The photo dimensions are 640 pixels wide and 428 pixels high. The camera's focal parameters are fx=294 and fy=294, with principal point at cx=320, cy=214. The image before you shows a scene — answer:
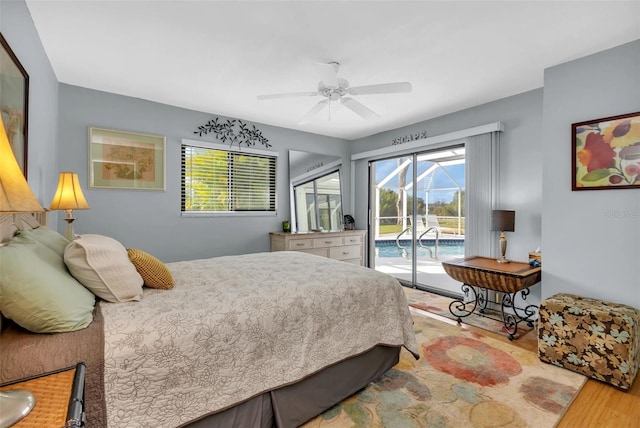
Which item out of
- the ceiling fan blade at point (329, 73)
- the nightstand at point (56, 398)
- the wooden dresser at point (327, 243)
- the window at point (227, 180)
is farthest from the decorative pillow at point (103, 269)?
the wooden dresser at point (327, 243)

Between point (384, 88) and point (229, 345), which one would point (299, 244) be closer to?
point (384, 88)

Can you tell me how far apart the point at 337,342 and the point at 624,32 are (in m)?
3.01

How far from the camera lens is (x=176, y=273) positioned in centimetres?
210

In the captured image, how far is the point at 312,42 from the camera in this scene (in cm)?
225

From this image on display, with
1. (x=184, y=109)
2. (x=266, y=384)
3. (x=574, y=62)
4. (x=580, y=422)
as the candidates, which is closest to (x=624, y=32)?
(x=574, y=62)

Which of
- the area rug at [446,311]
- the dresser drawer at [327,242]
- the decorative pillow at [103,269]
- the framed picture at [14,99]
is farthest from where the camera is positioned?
the dresser drawer at [327,242]

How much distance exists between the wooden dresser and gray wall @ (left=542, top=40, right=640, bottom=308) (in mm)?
2658

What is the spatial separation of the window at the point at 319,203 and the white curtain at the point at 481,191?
2.17 meters

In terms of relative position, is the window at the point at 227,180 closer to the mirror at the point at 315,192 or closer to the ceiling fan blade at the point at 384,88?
the mirror at the point at 315,192

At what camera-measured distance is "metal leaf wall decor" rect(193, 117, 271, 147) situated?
12.8 feet

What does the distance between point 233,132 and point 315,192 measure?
1612 mm

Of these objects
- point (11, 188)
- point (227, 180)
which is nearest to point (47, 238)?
point (11, 188)

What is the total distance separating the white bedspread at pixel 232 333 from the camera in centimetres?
117

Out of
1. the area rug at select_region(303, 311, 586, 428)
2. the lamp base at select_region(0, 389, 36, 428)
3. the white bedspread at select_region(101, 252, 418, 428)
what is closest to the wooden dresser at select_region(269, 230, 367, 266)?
the white bedspread at select_region(101, 252, 418, 428)
